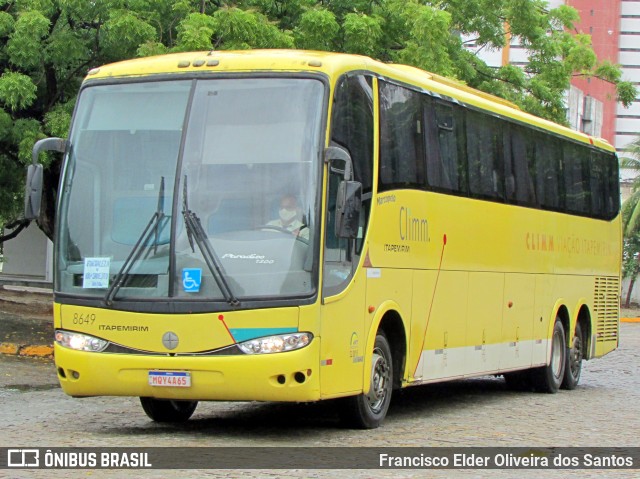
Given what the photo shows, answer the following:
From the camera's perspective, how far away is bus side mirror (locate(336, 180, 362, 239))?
388 inches

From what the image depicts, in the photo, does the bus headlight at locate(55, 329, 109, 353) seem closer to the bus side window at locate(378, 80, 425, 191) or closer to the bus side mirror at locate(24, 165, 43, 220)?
the bus side mirror at locate(24, 165, 43, 220)

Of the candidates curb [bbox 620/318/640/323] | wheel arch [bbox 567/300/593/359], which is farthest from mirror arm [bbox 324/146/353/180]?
curb [bbox 620/318/640/323]

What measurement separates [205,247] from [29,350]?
9.47 meters

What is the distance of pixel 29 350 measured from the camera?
60.4 ft

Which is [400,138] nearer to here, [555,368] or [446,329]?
[446,329]

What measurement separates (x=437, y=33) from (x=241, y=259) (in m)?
11.7

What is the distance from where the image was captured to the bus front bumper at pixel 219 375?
9633mm

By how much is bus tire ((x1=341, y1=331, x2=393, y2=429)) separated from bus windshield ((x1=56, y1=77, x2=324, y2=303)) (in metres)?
1.60

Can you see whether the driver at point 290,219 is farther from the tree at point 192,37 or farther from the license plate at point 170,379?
the tree at point 192,37

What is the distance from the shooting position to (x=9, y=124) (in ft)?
62.6

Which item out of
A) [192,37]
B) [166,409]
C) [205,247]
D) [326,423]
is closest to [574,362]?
[326,423]

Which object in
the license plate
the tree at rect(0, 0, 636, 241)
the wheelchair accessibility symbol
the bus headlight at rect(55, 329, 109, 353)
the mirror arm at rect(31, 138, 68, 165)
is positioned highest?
the tree at rect(0, 0, 636, 241)

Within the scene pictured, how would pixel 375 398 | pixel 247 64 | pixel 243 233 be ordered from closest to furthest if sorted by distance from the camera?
1. pixel 243 233
2. pixel 247 64
3. pixel 375 398

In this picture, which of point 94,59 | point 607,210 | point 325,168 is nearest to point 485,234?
point 325,168
